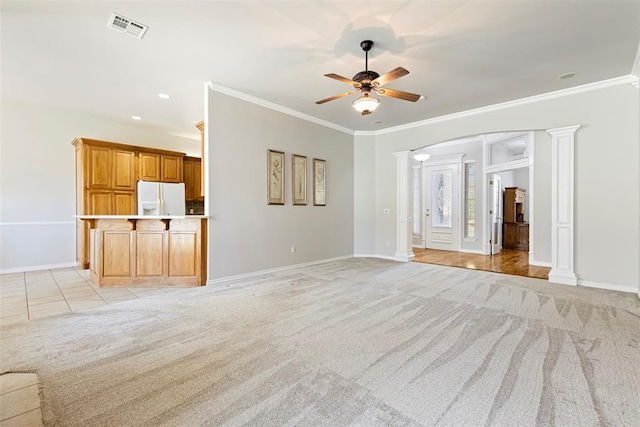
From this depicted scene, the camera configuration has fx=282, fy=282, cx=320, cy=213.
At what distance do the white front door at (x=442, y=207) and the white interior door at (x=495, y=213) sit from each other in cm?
79

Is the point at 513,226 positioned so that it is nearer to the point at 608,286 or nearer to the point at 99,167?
the point at 608,286

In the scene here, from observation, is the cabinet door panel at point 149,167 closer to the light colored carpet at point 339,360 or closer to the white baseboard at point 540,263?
the light colored carpet at point 339,360

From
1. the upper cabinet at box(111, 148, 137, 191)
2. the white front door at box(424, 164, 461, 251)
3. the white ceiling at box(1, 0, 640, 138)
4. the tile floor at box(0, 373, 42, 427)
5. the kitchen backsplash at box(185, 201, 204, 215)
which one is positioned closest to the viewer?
the tile floor at box(0, 373, 42, 427)

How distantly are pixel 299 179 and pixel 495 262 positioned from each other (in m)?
4.60

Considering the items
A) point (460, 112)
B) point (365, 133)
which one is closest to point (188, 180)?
point (365, 133)

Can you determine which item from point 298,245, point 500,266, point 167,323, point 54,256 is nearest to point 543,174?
point 500,266

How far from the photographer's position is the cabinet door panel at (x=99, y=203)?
5539 millimetres

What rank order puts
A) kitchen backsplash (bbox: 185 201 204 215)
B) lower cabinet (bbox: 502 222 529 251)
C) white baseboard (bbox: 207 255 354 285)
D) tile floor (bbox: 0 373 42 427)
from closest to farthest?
tile floor (bbox: 0 373 42 427) < white baseboard (bbox: 207 255 354 285) < kitchen backsplash (bbox: 185 201 204 215) < lower cabinet (bbox: 502 222 529 251)

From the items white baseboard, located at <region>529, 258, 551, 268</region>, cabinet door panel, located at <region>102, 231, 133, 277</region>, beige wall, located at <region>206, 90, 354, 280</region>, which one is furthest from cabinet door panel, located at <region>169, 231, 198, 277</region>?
white baseboard, located at <region>529, 258, 551, 268</region>

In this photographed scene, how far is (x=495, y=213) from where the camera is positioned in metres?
7.64

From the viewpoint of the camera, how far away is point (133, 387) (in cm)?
179

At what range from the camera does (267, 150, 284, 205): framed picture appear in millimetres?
5055

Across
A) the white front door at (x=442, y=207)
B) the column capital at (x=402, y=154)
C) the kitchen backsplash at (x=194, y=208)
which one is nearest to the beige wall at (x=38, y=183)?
the kitchen backsplash at (x=194, y=208)

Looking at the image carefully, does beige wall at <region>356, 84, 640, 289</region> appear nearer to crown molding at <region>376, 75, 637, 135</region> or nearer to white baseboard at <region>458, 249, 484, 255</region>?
crown molding at <region>376, 75, 637, 135</region>
